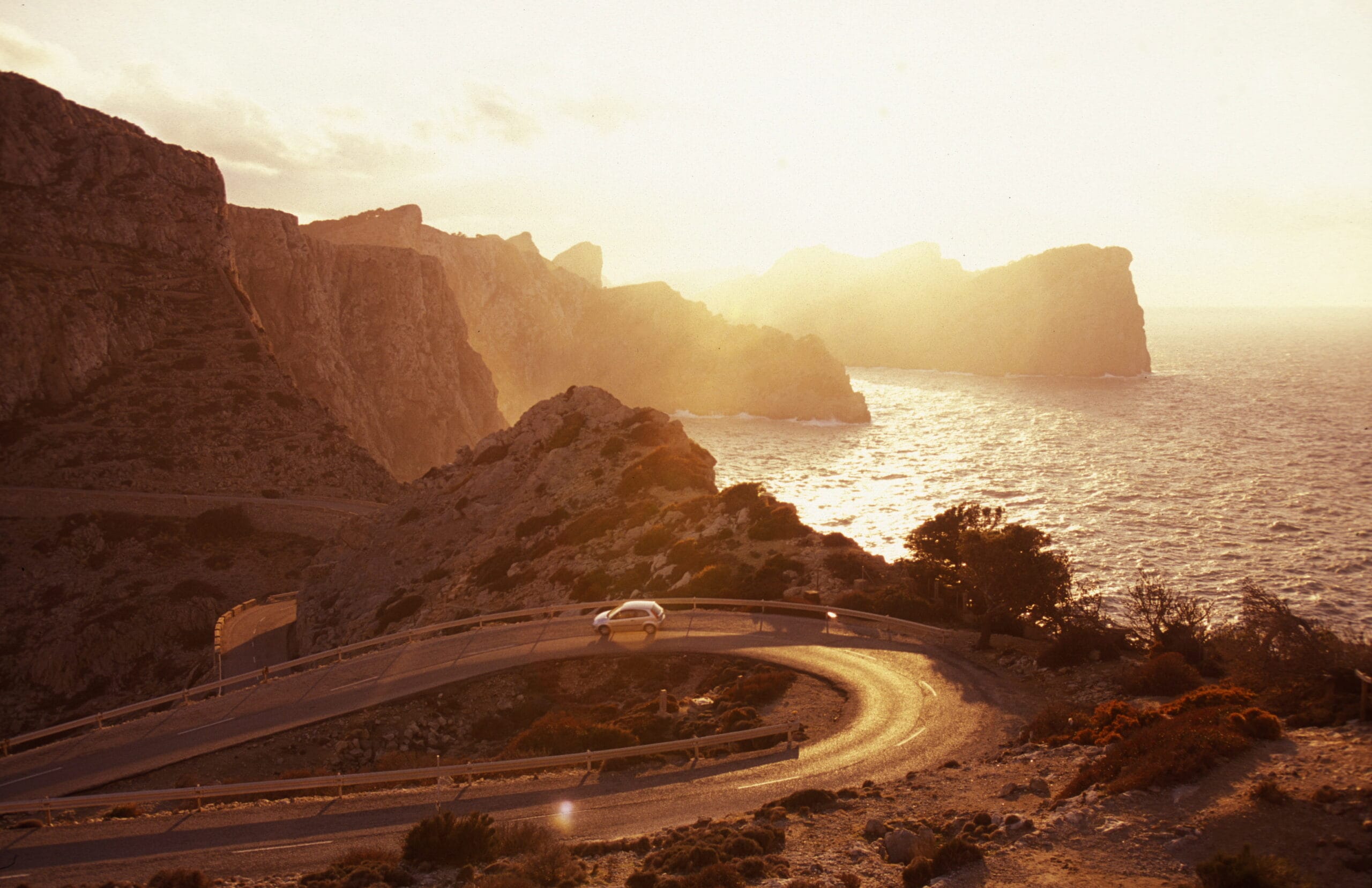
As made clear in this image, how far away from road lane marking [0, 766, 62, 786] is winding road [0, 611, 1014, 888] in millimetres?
70

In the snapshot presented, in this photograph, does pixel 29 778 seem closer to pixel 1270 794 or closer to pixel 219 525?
pixel 1270 794

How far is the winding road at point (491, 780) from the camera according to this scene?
1593cm

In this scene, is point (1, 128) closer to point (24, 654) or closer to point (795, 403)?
point (24, 654)

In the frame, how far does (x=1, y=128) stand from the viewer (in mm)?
71750

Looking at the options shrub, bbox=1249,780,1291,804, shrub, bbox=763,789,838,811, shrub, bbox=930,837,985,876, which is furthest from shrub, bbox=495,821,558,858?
shrub, bbox=1249,780,1291,804

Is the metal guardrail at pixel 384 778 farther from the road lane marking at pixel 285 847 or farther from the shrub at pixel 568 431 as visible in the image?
the shrub at pixel 568 431

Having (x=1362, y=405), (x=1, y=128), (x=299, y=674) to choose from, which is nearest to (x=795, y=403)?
(x=1362, y=405)

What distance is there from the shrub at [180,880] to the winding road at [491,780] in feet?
3.07

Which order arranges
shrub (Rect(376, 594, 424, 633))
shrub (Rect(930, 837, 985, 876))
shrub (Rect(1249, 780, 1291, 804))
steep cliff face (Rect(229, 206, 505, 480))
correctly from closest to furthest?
1. shrub (Rect(1249, 780, 1291, 804))
2. shrub (Rect(930, 837, 985, 876))
3. shrub (Rect(376, 594, 424, 633))
4. steep cliff face (Rect(229, 206, 505, 480))

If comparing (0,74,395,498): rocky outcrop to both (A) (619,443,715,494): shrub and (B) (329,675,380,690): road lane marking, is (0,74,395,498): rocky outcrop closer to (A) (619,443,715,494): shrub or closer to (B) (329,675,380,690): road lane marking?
(A) (619,443,715,494): shrub

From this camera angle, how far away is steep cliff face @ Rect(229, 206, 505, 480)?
98250mm

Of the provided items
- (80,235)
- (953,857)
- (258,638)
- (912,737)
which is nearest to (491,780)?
(912,737)

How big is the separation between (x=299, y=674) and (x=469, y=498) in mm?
26221

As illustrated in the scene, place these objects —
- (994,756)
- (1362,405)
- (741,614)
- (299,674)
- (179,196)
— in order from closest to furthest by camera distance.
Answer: (994,756) → (299,674) → (741,614) → (179,196) → (1362,405)
